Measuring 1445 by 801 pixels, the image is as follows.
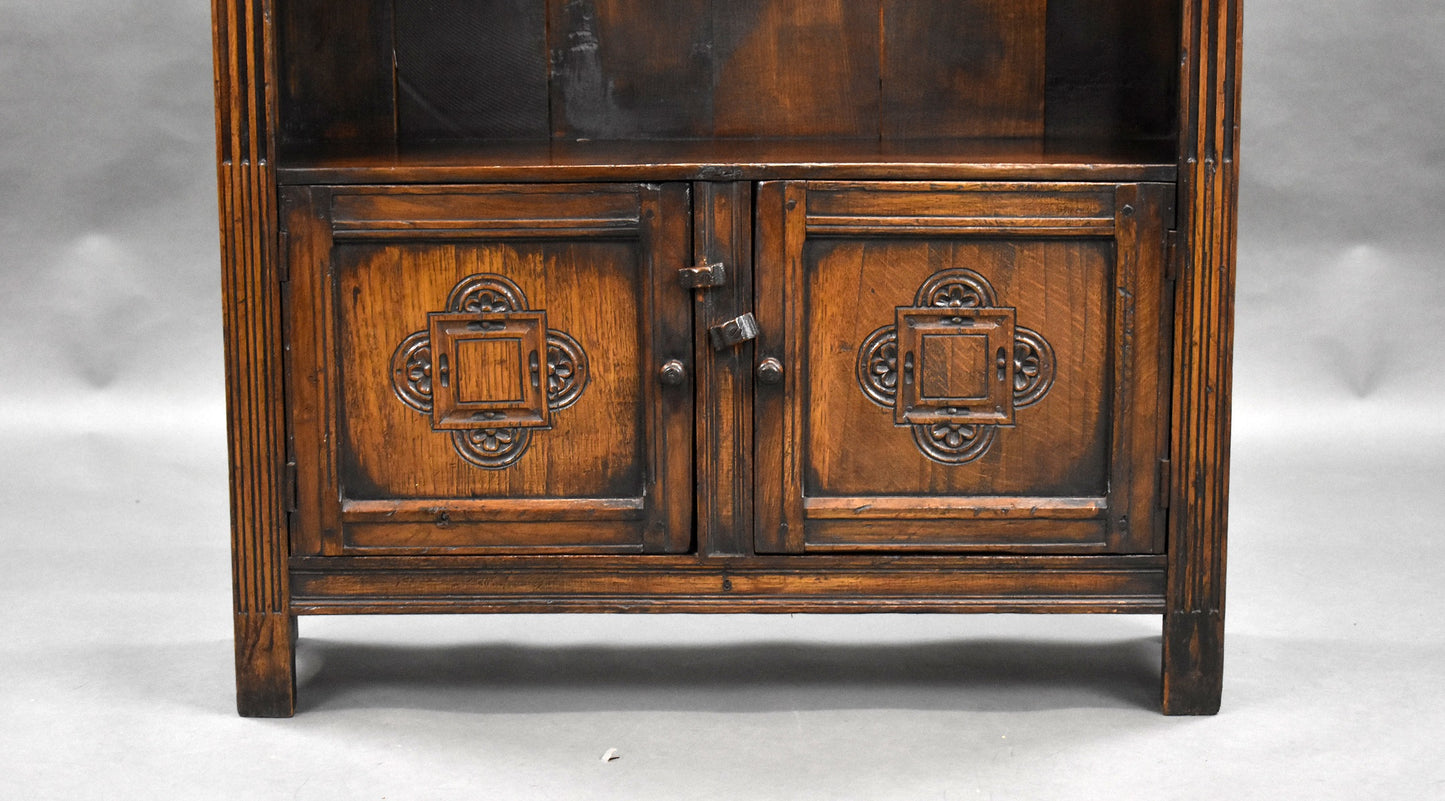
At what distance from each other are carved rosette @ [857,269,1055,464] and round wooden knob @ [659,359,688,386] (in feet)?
0.85

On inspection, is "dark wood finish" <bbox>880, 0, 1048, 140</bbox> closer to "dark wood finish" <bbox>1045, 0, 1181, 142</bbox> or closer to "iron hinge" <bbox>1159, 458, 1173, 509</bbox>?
"dark wood finish" <bbox>1045, 0, 1181, 142</bbox>

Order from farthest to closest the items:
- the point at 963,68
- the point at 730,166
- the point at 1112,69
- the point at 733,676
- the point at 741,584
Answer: the point at 963,68
the point at 1112,69
the point at 733,676
the point at 741,584
the point at 730,166

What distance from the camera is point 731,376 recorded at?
105 inches

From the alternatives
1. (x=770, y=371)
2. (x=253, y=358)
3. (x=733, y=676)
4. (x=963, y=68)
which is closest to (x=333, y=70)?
(x=253, y=358)

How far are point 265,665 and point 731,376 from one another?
81cm

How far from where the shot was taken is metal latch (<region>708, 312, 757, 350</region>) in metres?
2.64

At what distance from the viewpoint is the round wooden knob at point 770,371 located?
8.70 feet

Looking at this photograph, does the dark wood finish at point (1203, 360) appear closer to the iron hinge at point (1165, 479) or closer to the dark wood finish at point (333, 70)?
the iron hinge at point (1165, 479)

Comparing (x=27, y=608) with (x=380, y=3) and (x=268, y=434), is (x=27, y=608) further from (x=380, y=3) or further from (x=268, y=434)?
(x=380, y=3)

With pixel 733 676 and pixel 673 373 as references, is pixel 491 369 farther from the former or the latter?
pixel 733 676

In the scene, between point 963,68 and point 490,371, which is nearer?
point 490,371

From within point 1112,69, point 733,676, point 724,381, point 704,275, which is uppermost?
point 1112,69

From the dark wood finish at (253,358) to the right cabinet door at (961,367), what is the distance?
0.70 meters

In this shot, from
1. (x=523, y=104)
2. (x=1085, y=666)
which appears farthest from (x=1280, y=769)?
(x=523, y=104)
